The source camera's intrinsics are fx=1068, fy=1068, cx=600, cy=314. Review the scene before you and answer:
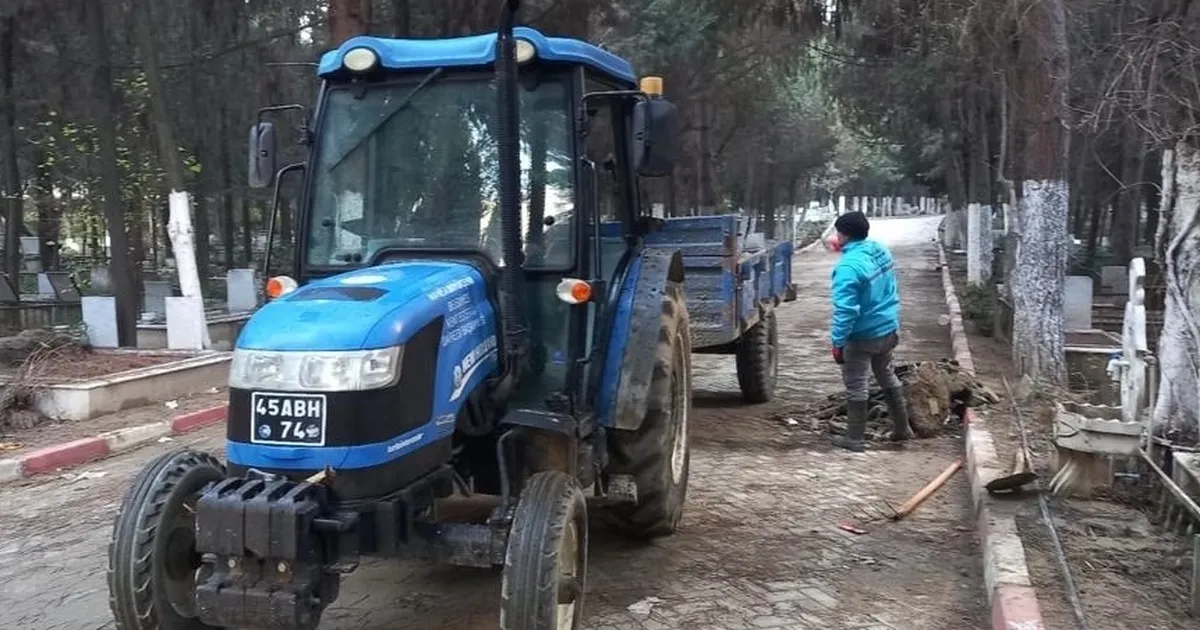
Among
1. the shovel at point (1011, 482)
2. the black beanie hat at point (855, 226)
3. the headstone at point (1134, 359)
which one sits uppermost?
the black beanie hat at point (855, 226)

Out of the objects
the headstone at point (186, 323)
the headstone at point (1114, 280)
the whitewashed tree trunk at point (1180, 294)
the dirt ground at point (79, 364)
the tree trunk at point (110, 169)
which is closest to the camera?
the whitewashed tree trunk at point (1180, 294)

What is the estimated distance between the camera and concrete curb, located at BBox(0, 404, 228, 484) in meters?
8.11

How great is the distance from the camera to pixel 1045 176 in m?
9.66

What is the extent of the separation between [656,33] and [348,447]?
46.2 feet

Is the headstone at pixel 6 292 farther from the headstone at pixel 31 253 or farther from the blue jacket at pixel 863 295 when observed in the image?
the blue jacket at pixel 863 295

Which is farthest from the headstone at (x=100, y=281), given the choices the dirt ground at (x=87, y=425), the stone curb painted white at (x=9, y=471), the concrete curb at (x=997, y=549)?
the concrete curb at (x=997, y=549)

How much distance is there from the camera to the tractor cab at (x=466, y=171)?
486 centimetres

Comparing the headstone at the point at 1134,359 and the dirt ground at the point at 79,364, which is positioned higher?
the headstone at the point at 1134,359

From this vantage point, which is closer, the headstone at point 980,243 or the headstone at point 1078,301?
the headstone at point 1078,301

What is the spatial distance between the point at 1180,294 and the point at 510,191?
4.46 m

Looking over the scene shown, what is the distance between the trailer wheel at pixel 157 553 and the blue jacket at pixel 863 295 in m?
→ 5.14

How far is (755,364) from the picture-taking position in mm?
10266

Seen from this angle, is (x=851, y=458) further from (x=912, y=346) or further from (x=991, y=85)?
(x=991, y=85)

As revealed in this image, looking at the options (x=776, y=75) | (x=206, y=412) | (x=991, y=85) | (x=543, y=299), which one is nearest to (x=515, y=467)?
(x=543, y=299)
